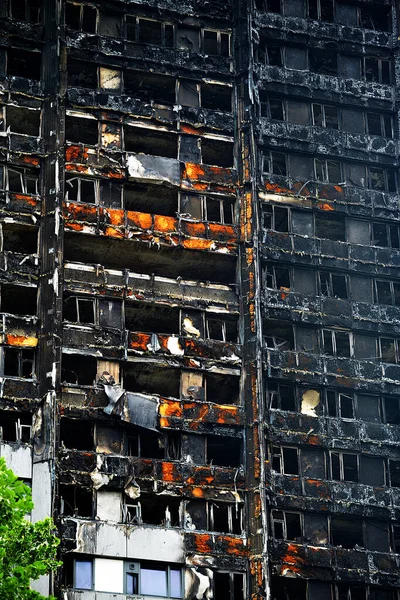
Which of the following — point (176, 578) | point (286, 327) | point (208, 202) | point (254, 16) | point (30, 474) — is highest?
point (254, 16)

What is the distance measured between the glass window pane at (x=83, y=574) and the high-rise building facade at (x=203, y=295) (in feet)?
0.29

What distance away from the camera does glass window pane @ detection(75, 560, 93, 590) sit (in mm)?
65062

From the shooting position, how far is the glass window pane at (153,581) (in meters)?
66.0

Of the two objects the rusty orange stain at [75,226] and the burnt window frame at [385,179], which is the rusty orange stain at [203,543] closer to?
the rusty orange stain at [75,226]

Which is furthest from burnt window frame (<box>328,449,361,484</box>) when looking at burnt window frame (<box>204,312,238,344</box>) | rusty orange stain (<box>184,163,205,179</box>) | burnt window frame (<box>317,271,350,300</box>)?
rusty orange stain (<box>184,163,205,179</box>)

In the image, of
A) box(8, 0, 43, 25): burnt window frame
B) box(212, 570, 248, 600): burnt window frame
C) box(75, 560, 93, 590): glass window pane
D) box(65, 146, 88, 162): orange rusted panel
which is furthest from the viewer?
box(8, 0, 43, 25): burnt window frame

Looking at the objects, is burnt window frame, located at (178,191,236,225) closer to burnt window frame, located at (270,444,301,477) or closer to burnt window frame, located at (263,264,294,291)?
burnt window frame, located at (263,264,294,291)

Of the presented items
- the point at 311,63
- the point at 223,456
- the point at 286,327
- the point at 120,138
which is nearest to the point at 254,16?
the point at 311,63

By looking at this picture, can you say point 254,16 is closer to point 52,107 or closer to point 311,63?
point 311,63

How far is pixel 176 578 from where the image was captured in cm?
6656

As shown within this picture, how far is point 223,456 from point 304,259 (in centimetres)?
985

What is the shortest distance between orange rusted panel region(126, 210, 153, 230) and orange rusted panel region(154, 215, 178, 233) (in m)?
0.32

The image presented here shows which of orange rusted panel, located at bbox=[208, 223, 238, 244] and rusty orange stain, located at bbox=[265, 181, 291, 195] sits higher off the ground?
rusty orange stain, located at bbox=[265, 181, 291, 195]

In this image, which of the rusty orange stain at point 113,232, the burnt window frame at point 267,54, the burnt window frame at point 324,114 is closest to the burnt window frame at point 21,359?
the rusty orange stain at point 113,232
